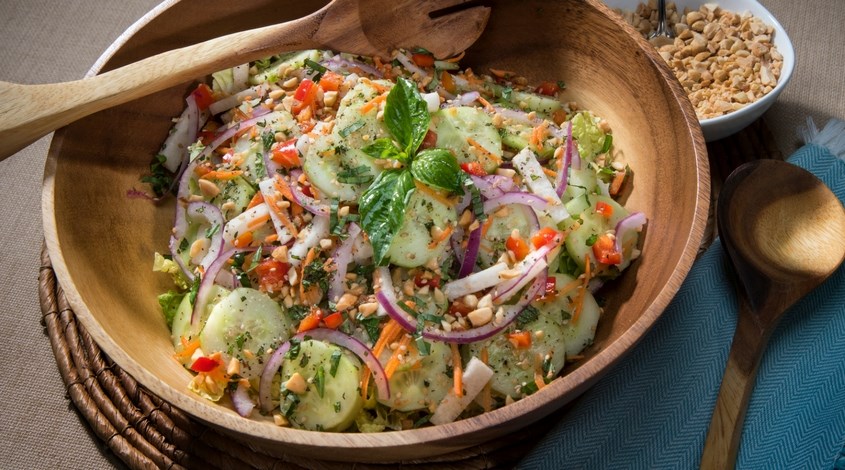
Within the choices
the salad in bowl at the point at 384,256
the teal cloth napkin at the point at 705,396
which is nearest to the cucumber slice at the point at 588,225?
the salad in bowl at the point at 384,256

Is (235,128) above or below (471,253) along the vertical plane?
above

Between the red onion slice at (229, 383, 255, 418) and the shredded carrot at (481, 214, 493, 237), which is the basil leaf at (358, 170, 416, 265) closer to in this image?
the shredded carrot at (481, 214, 493, 237)

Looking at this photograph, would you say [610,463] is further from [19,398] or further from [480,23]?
[19,398]

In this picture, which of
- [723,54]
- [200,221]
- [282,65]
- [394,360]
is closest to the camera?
[394,360]

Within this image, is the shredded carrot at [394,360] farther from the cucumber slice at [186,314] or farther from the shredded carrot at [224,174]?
the shredded carrot at [224,174]

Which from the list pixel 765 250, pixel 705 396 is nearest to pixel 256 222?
pixel 705 396

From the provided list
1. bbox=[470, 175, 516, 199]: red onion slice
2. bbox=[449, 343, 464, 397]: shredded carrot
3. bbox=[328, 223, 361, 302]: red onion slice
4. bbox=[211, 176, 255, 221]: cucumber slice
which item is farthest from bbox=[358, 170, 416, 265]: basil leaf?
bbox=[211, 176, 255, 221]: cucumber slice

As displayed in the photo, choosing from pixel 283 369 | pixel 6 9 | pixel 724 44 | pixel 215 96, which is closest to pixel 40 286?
pixel 215 96

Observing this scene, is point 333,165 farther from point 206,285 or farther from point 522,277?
point 522,277
